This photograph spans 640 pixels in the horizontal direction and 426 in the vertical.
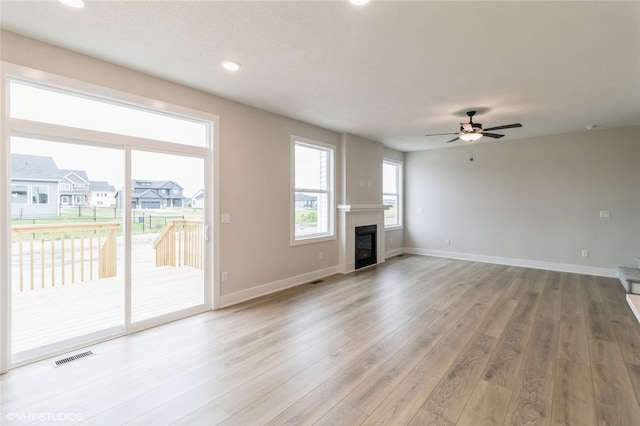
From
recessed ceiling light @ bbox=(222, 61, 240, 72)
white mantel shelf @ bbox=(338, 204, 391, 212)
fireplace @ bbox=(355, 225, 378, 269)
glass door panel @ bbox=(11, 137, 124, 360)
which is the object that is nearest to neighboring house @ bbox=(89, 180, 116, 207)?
glass door panel @ bbox=(11, 137, 124, 360)

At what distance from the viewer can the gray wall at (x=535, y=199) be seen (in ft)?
17.2

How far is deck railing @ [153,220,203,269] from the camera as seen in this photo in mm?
3389

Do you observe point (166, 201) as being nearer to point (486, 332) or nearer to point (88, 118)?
point (88, 118)

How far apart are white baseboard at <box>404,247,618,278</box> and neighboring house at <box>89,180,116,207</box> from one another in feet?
21.6

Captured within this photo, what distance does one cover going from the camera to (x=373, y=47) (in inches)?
99.3

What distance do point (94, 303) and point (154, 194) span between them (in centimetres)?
122

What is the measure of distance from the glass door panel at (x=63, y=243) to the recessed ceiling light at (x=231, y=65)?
1379mm

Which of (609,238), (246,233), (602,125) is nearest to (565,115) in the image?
(602,125)

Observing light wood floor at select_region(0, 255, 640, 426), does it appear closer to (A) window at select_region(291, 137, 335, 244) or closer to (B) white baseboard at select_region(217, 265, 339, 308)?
(B) white baseboard at select_region(217, 265, 339, 308)

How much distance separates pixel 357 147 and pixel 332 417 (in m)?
4.87

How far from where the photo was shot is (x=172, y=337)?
294cm

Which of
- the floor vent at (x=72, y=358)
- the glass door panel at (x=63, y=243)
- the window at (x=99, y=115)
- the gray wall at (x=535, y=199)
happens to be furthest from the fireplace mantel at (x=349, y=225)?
the floor vent at (x=72, y=358)

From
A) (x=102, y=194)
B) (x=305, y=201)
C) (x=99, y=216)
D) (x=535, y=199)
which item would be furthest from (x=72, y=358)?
(x=535, y=199)

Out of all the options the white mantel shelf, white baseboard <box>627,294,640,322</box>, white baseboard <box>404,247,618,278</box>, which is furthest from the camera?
the white mantel shelf
